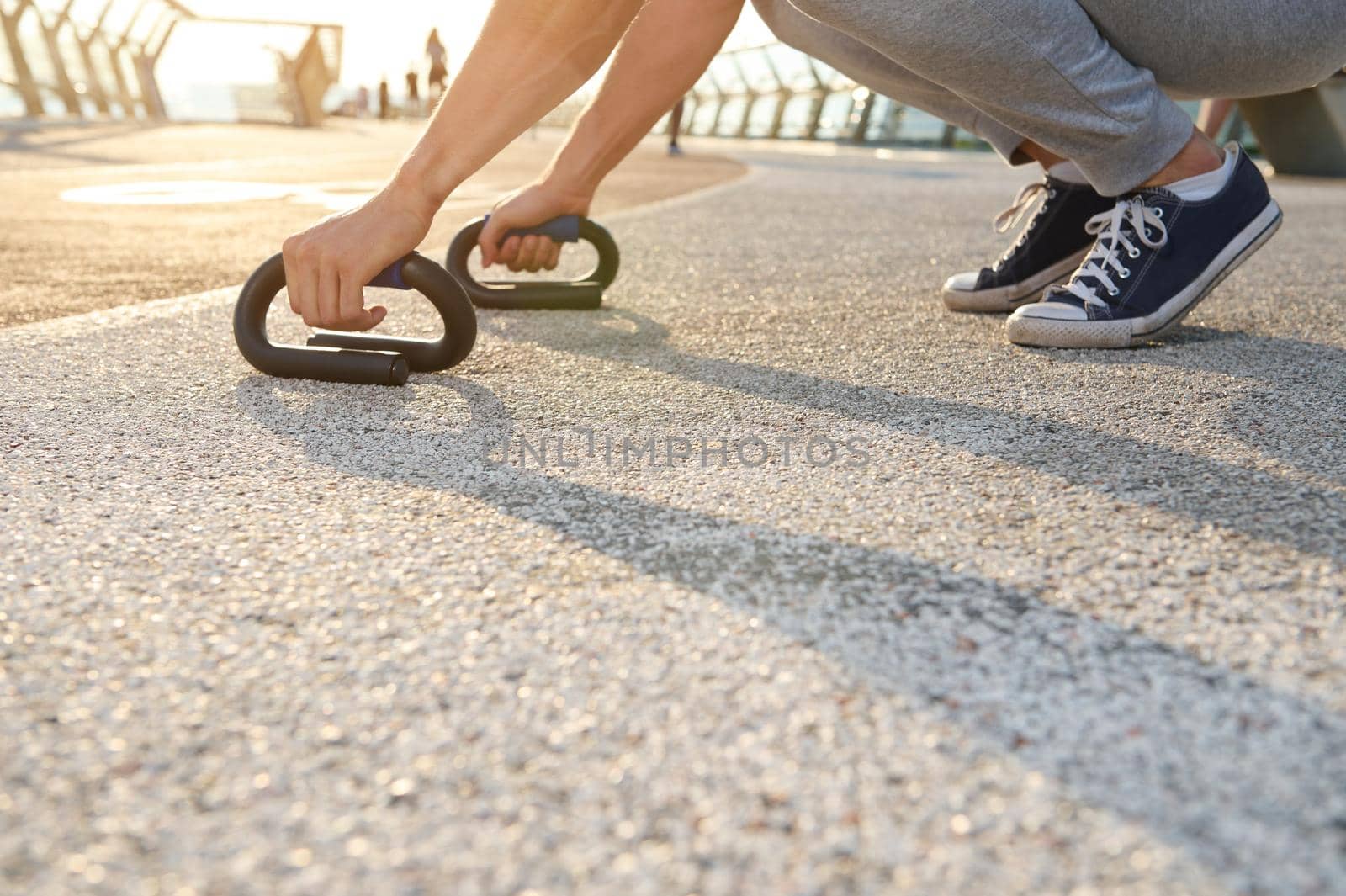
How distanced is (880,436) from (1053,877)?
0.74 metres

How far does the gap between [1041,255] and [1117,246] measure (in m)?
0.33

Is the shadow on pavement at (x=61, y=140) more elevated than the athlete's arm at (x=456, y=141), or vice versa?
the athlete's arm at (x=456, y=141)

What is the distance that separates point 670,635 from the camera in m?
0.74

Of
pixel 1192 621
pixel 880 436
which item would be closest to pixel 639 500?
pixel 880 436

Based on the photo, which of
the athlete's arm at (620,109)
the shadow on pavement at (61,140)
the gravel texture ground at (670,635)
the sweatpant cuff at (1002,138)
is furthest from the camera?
the shadow on pavement at (61,140)

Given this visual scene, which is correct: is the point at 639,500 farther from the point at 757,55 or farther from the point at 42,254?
the point at 757,55

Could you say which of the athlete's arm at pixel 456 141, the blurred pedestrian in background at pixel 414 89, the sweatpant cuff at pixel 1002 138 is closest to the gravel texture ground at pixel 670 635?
the athlete's arm at pixel 456 141

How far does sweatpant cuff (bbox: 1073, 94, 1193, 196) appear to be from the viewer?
5.43ft

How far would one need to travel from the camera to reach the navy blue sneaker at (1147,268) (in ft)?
5.52

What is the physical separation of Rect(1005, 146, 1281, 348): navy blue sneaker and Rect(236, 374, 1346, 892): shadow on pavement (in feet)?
3.08

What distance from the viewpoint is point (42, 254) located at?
265 cm

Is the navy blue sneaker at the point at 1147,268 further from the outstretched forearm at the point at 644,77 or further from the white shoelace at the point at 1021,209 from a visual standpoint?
the outstretched forearm at the point at 644,77

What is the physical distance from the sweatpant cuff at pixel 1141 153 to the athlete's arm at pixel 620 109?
28.8 inches

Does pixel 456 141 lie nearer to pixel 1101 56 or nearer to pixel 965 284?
pixel 1101 56
